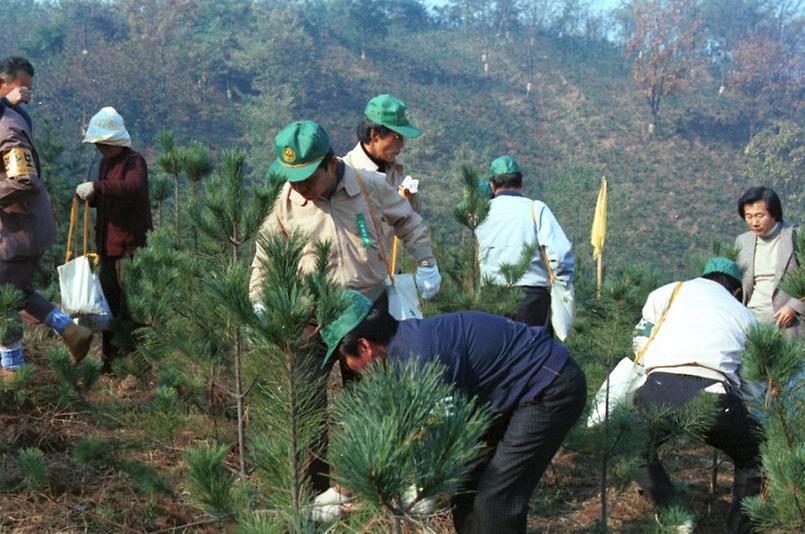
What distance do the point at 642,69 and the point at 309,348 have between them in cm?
3757

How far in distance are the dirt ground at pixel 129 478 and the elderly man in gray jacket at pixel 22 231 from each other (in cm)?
20

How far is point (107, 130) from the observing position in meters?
3.64

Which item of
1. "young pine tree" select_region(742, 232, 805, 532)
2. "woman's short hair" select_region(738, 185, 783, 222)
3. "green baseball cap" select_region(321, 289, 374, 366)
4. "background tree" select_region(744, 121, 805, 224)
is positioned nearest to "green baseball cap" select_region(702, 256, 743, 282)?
"young pine tree" select_region(742, 232, 805, 532)

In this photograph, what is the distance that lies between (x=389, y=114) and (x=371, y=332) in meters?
1.25

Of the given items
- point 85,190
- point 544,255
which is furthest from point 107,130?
point 544,255

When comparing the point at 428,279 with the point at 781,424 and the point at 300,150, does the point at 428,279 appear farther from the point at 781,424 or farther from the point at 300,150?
the point at 781,424

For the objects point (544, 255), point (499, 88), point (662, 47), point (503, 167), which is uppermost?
point (503, 167)

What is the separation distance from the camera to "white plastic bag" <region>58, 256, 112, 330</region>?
3541 millimetres

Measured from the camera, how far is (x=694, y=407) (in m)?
2.62

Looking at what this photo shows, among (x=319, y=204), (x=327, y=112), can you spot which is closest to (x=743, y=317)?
(x=319, y=204)

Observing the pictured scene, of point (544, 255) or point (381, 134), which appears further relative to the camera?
point (544, 255)

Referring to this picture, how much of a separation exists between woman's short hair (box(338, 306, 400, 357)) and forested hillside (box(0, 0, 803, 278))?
22.3 metres

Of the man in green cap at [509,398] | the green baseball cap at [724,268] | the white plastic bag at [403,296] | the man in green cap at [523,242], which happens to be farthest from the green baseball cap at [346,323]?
the man in green cap at [523,242]

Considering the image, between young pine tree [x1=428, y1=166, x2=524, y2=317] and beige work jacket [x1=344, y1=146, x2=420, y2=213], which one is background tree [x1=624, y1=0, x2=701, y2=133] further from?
beige work jacket [x1=344, y1=146, x2=420, y2=213]
